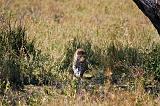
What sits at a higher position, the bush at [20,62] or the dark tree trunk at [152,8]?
the dark tree trunk at [152,8]

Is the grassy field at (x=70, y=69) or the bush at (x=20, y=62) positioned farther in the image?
the bush at (x=20, y=62)

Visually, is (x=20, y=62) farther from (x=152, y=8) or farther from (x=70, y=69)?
(x=152, y=8)

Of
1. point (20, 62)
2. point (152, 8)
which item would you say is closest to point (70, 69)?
point (20, 62)

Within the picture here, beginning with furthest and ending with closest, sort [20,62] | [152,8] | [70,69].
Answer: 1. [70,69]
2. [20,62]
3. [152,8]

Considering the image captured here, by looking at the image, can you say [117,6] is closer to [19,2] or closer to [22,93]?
[19,2]

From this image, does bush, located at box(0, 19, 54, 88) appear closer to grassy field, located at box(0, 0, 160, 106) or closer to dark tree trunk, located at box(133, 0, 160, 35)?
grassy field, located at box(0, 0, 160, 106)

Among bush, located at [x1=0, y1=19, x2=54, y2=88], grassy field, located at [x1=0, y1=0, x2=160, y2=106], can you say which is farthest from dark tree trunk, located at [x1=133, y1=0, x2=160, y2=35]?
bush, located at [x1=0, y1=19, x2=54, y2=88]

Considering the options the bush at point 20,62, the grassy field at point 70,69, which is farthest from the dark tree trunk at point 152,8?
the bush at point 20,62

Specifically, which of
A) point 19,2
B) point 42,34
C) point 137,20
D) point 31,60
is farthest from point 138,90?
point 19,2

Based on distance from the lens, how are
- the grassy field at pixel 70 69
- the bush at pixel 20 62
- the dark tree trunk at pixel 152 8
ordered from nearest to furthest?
the grassy field at pixel 70 69 → the dark tree trunk at pixel 152 8 → the bush at pixel 20 62

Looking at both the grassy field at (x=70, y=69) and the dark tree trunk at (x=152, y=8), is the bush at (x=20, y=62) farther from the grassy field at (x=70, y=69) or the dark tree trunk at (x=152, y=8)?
the dark tree trunk at (x=152, y=8)

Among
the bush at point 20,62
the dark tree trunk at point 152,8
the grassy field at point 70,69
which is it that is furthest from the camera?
the bush at point 20,62

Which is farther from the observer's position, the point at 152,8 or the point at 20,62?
the point at 20,62

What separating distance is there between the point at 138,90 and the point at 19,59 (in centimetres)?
229
